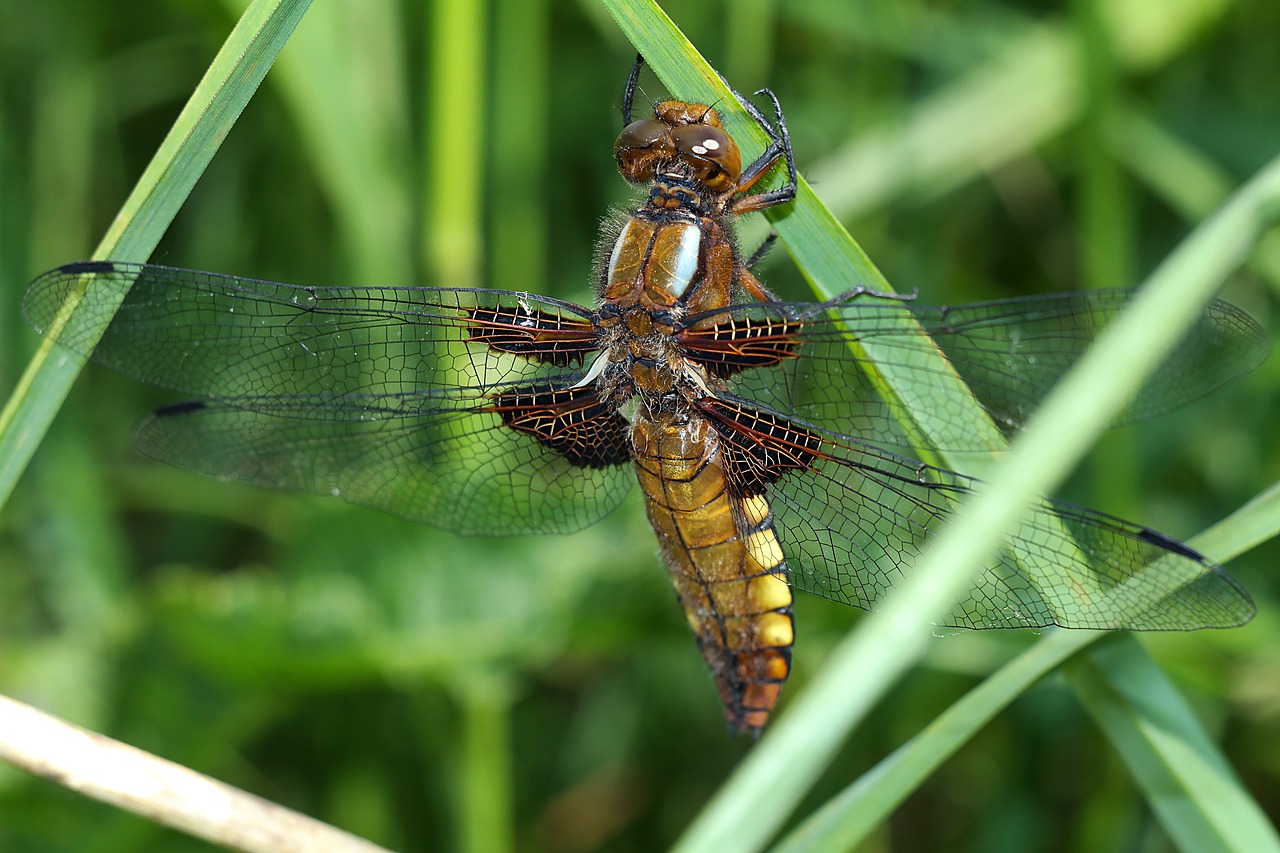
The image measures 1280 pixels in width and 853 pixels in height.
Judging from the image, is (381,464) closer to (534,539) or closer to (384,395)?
(384,395)

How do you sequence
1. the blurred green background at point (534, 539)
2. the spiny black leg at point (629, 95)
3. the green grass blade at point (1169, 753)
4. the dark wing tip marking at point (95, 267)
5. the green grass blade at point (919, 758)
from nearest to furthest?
the green grass blade at point (919, 758) → the green grass blade at point (1169, 753) → the dark wing tip marking at point (95, 267) → the spiny black leg at point (629, 95) → the blurred green background at point (534, 539)

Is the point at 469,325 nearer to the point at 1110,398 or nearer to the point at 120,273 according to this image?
the point at 120,273

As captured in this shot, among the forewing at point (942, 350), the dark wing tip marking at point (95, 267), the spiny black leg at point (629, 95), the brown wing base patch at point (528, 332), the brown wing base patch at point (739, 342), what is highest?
the spiny black leg at point (629, 95)

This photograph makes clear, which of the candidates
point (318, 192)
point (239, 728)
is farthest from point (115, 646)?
point (318, 192)

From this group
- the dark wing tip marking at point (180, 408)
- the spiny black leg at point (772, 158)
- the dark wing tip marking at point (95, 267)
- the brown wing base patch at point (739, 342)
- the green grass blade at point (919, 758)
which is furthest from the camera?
the dark wing tip marking at point (180, 408)

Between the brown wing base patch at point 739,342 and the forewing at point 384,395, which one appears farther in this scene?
the forewing at point 384,395

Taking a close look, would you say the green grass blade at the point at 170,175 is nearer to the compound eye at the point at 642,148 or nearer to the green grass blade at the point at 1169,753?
the compound eye at the point at 642,148

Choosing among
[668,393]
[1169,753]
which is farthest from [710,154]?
[1169,753]

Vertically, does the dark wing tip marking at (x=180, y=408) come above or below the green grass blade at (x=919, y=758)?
above

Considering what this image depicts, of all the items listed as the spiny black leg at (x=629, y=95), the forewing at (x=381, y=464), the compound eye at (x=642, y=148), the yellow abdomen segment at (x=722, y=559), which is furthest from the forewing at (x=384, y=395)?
the spiny black leg at (x=629, y=95)
